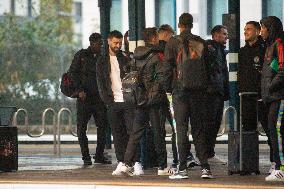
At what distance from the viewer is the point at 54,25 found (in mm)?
50781

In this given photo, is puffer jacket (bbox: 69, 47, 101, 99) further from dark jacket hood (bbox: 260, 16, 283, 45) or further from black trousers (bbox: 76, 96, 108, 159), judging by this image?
dark jacket hood (bbox: 260, 16, 283, 45)

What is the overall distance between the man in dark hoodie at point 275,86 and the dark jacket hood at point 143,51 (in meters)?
1.82

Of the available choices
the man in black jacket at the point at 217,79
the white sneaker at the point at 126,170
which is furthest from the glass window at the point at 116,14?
the white sneaker at the point at 126,170

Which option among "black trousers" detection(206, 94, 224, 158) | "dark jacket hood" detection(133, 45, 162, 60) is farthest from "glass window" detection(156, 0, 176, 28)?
"dark jacket hood" detection(133, 45, 162, 60)

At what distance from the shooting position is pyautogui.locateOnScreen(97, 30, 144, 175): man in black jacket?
61.8 feet

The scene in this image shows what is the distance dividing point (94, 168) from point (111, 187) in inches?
167

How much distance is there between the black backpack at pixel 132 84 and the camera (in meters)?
18.4

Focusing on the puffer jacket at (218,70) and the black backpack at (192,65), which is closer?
the black backpack at (192,65)

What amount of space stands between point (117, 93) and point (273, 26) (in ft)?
9.60

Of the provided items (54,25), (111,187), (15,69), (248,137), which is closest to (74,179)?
(111,187)

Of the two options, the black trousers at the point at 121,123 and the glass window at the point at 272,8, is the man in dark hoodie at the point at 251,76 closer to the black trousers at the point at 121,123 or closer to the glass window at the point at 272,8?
the black trousers at the point at 121,123

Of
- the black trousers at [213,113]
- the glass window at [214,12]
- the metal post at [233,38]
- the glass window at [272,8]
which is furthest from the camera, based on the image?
the glass window at [214,12]

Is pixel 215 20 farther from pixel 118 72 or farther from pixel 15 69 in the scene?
pixel 118 72

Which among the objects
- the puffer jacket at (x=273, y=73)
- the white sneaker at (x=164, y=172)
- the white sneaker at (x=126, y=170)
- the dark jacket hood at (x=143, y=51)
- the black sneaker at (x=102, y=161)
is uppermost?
the dark jacket hood at (x=143, y=51)
